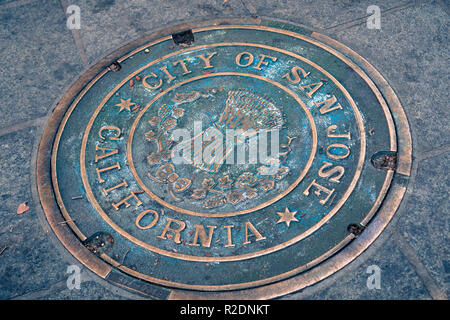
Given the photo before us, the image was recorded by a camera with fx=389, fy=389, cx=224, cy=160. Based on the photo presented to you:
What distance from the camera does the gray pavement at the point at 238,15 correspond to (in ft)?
12.3

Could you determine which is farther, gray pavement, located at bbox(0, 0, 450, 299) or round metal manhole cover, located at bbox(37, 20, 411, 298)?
round metal manhole cover, located at bbox(37, 20, 411, 298)

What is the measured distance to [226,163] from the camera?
4371 mm

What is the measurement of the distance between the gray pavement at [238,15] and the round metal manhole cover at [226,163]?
0.17 meters

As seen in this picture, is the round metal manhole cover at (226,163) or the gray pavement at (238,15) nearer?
the gray pavement at (238,15)

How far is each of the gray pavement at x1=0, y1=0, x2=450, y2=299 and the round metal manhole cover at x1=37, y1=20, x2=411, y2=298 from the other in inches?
6.5

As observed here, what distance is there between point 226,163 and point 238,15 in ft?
7.90

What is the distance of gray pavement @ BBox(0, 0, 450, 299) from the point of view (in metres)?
3.74

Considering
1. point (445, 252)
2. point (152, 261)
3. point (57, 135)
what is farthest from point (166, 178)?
point (445, 252)

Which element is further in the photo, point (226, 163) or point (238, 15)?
point (238, 15)

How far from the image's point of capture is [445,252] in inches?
147

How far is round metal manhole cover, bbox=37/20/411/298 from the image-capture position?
388cm

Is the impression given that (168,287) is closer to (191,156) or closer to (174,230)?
(174,230)

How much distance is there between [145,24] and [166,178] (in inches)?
101

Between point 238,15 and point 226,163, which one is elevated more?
point 238,15
